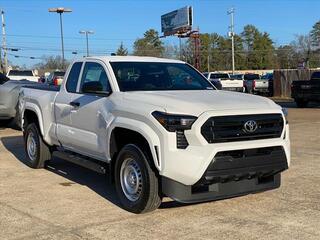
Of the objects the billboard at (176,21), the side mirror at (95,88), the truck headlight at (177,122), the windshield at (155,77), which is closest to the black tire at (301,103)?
the windshield at (155,77)

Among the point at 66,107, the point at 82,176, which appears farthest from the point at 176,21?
the point at 66,107

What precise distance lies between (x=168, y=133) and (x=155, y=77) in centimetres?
183

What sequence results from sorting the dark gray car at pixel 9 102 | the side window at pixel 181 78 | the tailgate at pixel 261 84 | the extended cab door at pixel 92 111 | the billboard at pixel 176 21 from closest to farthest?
the extended cab door at pixel 92 111 < the side window at pixel 181 78 < the dark gray car at pixel 9 102 < the tailgate at pixel 261 84 < the billboard at pixel 176 21

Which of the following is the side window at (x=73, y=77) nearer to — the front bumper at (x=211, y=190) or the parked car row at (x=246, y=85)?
the front bumper at (x=211, y=190)

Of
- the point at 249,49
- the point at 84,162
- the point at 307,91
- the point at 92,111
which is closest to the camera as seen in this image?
the point at 92,111

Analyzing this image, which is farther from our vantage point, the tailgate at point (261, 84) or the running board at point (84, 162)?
the tailgate at point (261, 84)

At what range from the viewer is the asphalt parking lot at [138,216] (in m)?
5.47

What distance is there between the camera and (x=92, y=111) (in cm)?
704

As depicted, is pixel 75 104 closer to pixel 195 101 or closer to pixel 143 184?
pixel 143 184

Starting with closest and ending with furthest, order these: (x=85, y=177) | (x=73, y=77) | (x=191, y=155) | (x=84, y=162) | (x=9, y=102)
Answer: (x=191, y=155)
(x=84, y=162)
(x=73, y=77)
(x=85, y=177)
(x=9, y=102)

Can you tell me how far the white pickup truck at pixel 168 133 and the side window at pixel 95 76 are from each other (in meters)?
0.02

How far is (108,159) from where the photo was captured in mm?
6789

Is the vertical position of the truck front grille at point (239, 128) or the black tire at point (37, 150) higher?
the truck front grille at point (239, 128)

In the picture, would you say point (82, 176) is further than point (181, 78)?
Yes
